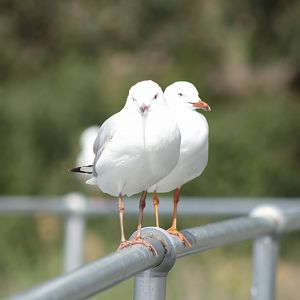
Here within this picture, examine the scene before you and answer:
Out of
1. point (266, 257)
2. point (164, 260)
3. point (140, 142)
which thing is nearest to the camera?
point (164, 260)

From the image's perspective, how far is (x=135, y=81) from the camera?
12.6 metres

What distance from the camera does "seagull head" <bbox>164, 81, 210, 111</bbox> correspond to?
2.48 m

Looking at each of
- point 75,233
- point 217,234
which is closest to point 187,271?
point 75,233

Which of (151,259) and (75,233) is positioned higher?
(75,233)

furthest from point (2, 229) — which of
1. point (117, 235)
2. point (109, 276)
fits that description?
point (109, 276)

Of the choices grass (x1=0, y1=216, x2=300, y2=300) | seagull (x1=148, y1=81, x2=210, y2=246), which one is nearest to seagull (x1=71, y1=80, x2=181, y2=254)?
seagull (x1=148, y1=81, x2=210, y2=246)

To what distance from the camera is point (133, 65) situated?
14383 millimetres

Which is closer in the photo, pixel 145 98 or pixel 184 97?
pixel 145 98

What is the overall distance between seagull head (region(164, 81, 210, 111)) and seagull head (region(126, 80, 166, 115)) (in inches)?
8.4

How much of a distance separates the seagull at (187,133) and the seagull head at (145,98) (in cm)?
19

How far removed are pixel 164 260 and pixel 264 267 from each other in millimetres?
1096

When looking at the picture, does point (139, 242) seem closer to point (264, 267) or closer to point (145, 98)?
point (145, 98)

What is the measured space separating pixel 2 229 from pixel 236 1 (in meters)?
5.25

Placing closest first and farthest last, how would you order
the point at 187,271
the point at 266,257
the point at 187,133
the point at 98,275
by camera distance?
the point at 98,275 < the point at 187,133 < the point at 266,257 < the point at 187,271
